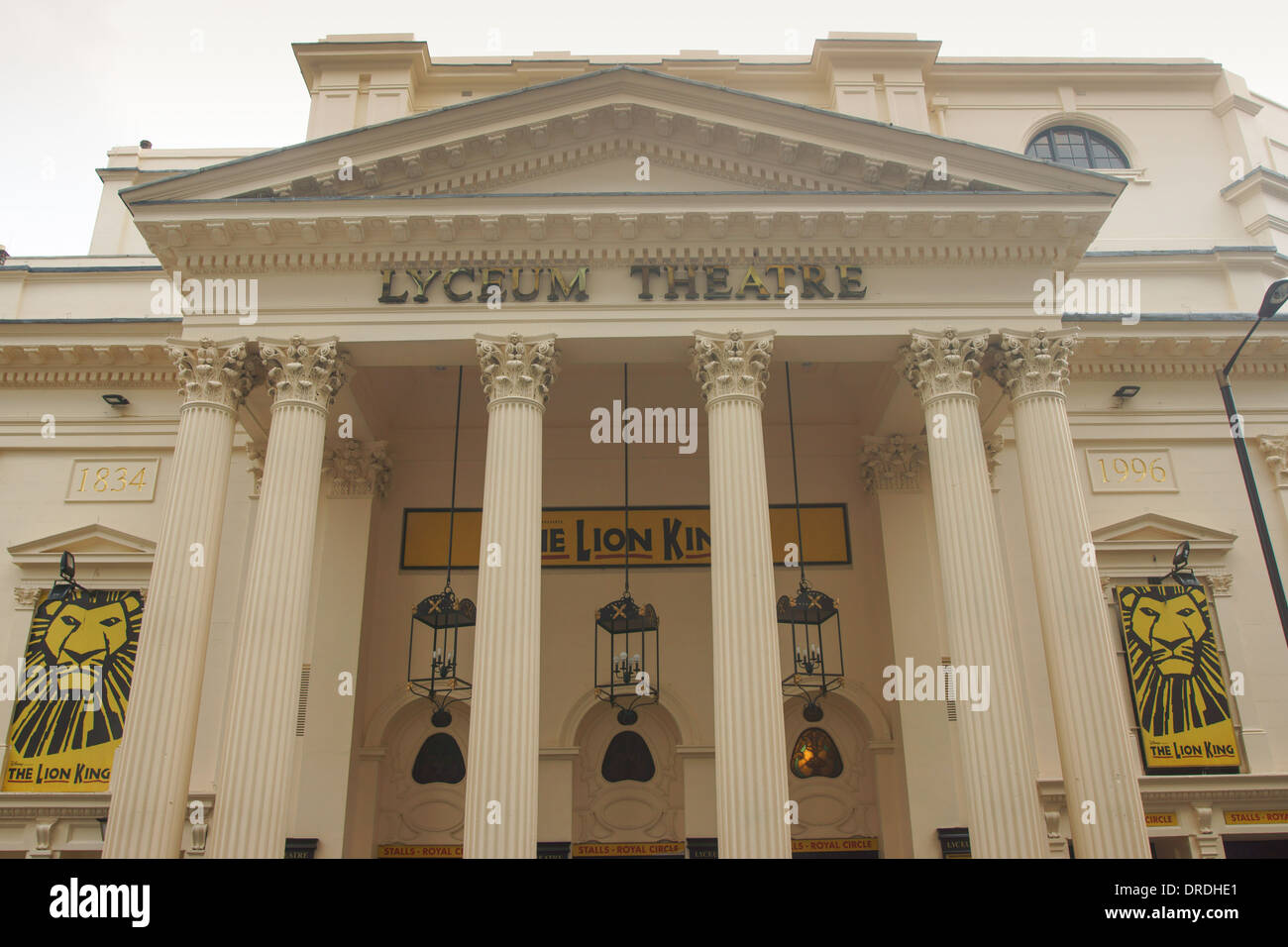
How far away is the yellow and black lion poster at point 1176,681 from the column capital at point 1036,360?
483 centimetres

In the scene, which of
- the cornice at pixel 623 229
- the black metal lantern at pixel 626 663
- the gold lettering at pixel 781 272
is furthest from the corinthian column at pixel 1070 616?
the black metal lantern at pixel 626 663

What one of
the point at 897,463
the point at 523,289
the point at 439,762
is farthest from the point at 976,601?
the point at 439,762

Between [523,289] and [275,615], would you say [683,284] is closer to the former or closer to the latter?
[523,289]

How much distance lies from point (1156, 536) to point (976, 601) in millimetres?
6439

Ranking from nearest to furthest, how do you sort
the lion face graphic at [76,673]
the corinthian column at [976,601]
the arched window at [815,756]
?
the corinthian column at [976,601] → the lion face graphic at [76,673] → the arched window at [815,756]

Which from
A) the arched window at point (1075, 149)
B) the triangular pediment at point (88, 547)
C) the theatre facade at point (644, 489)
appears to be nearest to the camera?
the theatre facade at point (644, 489)

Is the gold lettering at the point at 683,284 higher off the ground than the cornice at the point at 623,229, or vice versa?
the cornice at the point at 623,229

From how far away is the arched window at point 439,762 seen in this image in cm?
1708

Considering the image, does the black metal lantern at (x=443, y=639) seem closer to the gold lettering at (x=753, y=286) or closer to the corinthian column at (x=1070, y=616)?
the gold lettering at (x=753, y=286)

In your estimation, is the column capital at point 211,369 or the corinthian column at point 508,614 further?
the column capital at point 211,369

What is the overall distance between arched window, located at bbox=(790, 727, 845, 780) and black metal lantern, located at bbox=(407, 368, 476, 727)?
6114 millimetres

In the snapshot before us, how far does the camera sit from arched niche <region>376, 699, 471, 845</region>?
655 inches

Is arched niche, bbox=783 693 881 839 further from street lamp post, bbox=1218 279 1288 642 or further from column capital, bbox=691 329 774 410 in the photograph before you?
street lamp post, bbox=1218 279 1288 642
